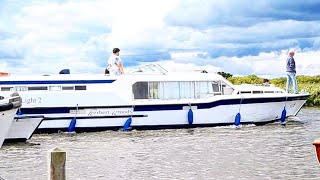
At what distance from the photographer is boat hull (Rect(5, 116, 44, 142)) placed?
24156 mm

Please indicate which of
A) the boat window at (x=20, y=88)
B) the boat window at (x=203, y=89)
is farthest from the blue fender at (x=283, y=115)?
the boat window at (x=20, y=88)

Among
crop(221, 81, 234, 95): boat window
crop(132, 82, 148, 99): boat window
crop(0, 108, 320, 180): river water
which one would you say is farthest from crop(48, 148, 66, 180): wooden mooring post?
crop(221, 81, 234, 95): boat window

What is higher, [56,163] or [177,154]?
[56,163]

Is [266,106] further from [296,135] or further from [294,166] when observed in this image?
[294,166]

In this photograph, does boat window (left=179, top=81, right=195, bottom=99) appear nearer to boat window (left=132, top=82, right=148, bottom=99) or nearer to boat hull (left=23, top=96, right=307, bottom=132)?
boat hull (left=23, top=96, right=307, bottom=132)

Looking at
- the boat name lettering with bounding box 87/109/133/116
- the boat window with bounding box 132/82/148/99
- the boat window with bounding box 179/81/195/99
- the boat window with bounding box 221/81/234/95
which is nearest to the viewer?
the boat name lettering with bounding box 87/109/133/116

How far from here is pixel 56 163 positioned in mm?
10438

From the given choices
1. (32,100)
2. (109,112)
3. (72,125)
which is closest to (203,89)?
(109,112)

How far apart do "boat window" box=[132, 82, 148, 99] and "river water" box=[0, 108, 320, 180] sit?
5.65 feet

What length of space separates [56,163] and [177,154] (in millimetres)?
11089

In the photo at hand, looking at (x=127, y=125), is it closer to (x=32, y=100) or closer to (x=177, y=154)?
(x=32, y=100)

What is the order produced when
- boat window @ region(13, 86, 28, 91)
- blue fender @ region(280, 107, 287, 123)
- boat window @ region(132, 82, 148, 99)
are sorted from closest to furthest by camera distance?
boat window @ region(13, 86, 28, 91)
boat window @ region(132, 82, 148, 99)
blue fender @ region(280, 107, 287, 123)

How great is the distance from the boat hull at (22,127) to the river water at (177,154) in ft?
1.28

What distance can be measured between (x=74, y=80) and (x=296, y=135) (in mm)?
9270
